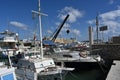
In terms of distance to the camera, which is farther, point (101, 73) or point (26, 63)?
point (101, 73)

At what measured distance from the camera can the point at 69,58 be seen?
23.3m

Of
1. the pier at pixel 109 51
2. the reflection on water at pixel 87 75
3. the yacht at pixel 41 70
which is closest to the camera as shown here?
the yacht at pixel 41 70

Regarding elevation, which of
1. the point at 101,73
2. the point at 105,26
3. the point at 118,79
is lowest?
the point at 101,73

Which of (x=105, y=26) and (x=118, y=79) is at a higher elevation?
(x=105, y=26)

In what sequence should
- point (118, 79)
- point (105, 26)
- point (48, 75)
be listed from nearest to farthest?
point (118, 79)
point (48, 75)
point (105, 26)

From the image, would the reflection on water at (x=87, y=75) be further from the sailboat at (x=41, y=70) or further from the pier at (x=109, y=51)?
the pier at (x=109, y=51)

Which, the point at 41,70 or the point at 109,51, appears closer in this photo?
the point at 41,70

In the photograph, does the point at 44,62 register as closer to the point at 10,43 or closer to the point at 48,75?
the point at 48,75

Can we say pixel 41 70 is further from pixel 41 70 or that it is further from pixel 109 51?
pixel 109 51

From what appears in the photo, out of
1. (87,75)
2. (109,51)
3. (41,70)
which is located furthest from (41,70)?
(109,51)

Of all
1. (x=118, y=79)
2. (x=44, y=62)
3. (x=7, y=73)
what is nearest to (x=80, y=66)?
(x=44, y=62)

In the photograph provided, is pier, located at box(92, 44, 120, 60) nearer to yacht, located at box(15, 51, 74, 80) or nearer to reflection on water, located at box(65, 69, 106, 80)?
reflection on water, located at box(65, 69, 106, 80)

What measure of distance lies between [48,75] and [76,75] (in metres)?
6.47

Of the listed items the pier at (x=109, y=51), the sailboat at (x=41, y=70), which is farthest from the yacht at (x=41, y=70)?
the pier at (x=109, y=51)
